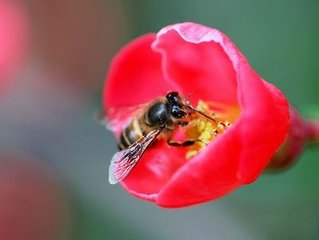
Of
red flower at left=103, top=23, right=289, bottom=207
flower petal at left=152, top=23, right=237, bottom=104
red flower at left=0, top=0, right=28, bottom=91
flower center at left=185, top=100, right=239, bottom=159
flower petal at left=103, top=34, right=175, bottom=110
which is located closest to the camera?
red flower at left=103, top=23, right=289, bottom=207

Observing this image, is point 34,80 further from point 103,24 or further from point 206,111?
point 206,111

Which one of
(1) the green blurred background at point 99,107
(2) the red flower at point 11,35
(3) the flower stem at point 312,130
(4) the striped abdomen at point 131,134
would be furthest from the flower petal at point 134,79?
(2) the red flower at point 11,35

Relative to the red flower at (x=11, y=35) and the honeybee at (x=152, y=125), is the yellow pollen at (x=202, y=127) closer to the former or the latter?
the honeybee at (x=152, y=125)

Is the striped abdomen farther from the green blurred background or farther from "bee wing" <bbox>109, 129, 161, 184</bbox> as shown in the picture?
the green blurred background

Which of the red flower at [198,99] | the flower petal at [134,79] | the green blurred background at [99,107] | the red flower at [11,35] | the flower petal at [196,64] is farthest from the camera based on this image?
the red flower at [11,35]

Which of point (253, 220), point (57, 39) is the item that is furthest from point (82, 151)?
point (253, 220)

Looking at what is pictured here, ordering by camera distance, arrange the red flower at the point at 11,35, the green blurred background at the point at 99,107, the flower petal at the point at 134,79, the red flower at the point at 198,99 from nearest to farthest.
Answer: the red flower at the point at 198,99
the flower petal at the point at 134,79
the green blurred background at the point at 99,107
the red flower at the point at 11,35

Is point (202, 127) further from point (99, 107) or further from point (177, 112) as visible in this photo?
point (99, 107)

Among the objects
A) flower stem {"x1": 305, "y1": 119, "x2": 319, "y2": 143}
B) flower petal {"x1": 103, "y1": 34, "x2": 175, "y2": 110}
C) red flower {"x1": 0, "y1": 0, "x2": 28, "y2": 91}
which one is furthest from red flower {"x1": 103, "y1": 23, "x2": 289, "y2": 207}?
red flower {"x1": 0, "y1": 0, "x2": 28, "y2": 91}
